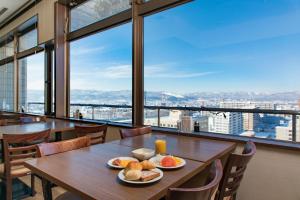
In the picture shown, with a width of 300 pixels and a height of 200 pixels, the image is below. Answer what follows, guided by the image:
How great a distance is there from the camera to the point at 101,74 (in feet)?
14.1

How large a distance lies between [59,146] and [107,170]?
2.11 feet

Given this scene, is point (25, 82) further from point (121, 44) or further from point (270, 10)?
point (270, 10)

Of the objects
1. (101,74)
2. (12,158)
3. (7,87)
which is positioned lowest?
(12,158)

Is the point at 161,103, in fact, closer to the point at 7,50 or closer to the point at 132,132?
the point at 132,132

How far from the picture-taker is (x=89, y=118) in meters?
4.12

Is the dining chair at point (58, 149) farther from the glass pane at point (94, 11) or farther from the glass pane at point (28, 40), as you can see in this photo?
the glass pane at point (28, 40)

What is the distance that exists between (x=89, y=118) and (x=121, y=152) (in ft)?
8.65

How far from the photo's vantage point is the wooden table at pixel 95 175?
978mm

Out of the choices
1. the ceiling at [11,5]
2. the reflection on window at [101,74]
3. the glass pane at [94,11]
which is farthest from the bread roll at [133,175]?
the ceiling at [11,5]

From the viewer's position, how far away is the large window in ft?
7.63

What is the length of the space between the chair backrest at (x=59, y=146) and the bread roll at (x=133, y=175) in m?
0.80

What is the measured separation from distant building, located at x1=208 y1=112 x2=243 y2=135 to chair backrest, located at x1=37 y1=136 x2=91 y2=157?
4.85ft

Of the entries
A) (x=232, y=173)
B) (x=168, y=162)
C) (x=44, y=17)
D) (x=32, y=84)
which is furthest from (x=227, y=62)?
(x=32, y=84)

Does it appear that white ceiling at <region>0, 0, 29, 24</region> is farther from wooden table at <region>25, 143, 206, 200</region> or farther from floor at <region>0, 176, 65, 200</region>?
wooden table at <region>25, 143, 206, 200</region>
